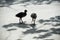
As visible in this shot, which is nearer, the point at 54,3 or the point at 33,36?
the point at 33,36

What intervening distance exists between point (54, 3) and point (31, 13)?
23 cm

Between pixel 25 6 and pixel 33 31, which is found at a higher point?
pixel 25 6

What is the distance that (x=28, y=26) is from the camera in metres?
1.39

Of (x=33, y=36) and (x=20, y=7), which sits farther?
(x=20, y=7)

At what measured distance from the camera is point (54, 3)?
1.46 metres

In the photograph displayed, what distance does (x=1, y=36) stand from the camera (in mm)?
1354

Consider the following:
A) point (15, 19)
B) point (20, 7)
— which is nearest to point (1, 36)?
point (15, 19)

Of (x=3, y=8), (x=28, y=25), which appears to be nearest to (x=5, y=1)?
(x=3, y=8)

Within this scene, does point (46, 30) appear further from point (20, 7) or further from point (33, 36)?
point (20, 7)

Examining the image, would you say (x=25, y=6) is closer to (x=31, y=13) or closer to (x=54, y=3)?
(x=31, y=13)

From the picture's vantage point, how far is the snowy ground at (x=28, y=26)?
1341 mm

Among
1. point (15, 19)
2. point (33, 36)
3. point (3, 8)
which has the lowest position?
point (33, 36)

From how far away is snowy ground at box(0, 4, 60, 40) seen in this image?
1341 millimetres

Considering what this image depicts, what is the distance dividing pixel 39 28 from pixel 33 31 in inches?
2.2
